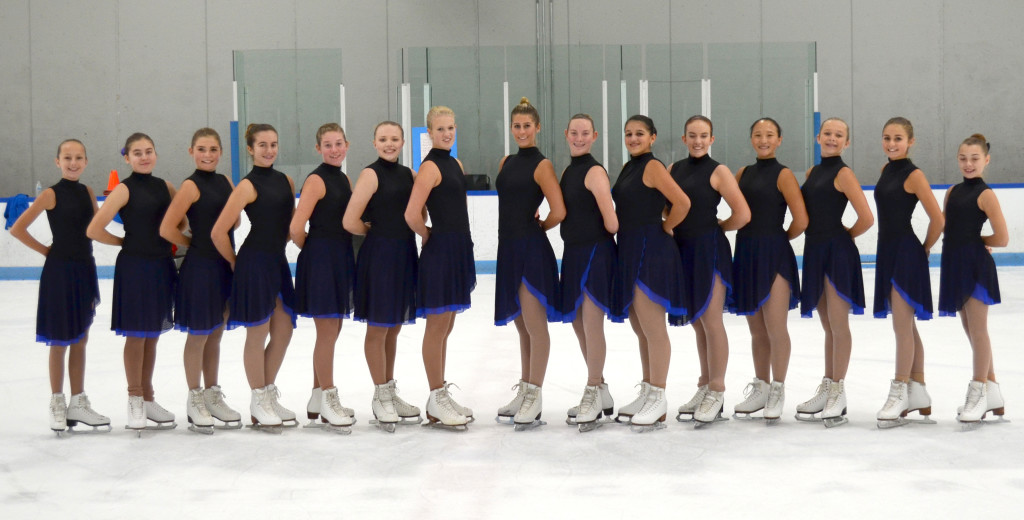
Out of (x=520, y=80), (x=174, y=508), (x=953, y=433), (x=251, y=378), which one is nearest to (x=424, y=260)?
(x=251, y=378)

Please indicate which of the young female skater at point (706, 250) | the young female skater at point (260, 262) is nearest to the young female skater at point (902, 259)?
the young female skater at point (706, 250)

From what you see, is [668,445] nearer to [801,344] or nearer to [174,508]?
[174,508]

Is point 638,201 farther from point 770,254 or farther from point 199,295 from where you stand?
point 199,295

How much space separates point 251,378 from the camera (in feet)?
13.9

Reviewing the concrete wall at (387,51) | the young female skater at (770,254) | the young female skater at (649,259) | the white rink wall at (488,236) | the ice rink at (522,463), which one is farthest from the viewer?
the concrete wall at (387,51)

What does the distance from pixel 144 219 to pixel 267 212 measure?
51 cm

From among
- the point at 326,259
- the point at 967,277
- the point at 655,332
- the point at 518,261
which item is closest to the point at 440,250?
the point at 518,261

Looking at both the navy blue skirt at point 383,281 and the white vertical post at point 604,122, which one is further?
the white vertical post at point 604,122

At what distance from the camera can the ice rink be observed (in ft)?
10.5

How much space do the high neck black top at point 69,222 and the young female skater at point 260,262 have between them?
59 cm

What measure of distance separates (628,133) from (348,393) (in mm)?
2035

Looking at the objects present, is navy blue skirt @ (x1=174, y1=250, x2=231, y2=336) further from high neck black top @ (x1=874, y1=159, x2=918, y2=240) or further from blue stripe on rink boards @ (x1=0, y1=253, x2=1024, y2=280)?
blue stripe on rink boards @ (x1=0, y1=253, x2=1024, y2=280)

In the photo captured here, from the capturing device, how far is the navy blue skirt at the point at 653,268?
4.20m

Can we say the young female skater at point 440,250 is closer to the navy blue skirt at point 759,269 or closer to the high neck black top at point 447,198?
the high neck black top at point 447,198
